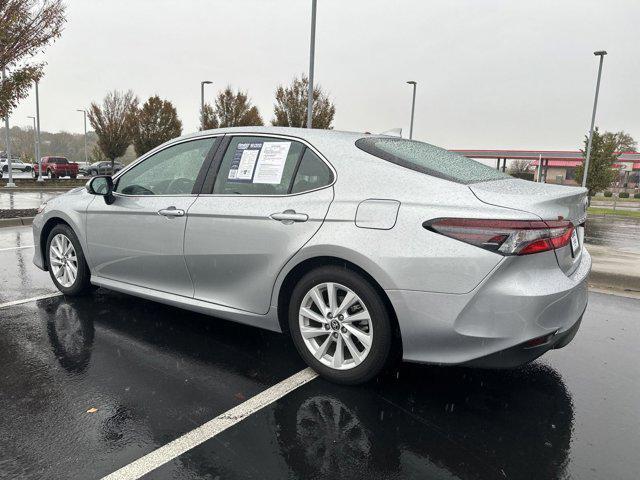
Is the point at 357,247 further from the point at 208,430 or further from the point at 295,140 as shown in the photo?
the point at 208,430

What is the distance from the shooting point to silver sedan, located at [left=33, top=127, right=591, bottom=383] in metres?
2.63

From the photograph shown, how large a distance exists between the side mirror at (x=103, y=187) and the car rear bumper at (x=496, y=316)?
281 cm

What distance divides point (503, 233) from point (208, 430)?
1.86 meters

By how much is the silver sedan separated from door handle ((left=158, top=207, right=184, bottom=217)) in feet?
0.05

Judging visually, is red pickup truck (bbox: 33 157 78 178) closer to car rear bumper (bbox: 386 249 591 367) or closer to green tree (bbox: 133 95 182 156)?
green tree (bbox: 133 95 182 156)

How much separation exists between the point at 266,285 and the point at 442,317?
1211mm

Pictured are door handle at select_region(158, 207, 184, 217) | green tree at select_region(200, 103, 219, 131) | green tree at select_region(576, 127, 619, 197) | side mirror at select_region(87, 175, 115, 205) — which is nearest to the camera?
door handle at select_region(158, 207, 184, 217)

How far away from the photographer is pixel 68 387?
305 cm

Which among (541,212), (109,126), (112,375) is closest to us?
(541,212)

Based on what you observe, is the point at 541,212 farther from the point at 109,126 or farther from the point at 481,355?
the point at 109,126

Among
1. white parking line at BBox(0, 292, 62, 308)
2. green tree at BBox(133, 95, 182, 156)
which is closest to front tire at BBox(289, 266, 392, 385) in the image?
white parking line at BBox(0, 292, 62, 308)

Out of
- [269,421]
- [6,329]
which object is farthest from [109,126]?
[269,421]

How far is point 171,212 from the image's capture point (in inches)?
149

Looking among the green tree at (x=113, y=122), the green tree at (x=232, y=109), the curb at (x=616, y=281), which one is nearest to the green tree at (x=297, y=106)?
the green tree at (x=232, y=109)
